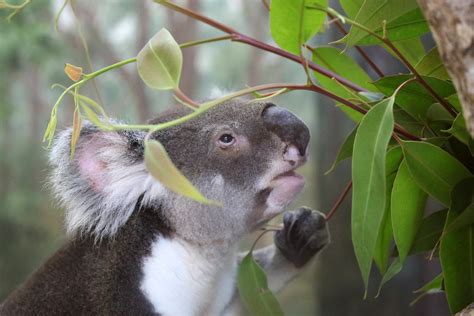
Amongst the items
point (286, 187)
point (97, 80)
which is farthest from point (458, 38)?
point (97, 80)

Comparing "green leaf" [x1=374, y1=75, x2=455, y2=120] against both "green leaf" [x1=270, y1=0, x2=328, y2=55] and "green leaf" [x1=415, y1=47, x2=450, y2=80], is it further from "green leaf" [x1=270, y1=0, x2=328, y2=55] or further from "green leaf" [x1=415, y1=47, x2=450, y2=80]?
"green leaf" [x1=270, y1=0, x2=328, y2=55]

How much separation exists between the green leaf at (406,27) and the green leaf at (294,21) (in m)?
0.16

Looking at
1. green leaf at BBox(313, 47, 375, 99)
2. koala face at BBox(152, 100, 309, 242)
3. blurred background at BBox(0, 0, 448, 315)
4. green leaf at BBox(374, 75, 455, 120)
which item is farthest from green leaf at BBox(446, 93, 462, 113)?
blurred background at BBox(0, 0, 448, 315)

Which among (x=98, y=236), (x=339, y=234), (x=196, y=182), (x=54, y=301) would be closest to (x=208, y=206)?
(x=196, y=182)

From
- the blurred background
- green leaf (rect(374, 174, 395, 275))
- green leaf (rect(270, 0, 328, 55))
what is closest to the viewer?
green leaf (rect(270, 0, 328, 55))

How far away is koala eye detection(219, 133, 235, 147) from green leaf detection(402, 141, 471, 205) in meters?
0.46

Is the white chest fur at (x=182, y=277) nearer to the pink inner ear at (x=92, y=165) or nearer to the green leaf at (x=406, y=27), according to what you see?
the pink inner ear at (x=92, y=165)

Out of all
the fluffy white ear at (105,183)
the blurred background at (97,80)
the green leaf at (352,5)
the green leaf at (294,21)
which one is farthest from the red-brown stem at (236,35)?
the blurred background at (97,80)

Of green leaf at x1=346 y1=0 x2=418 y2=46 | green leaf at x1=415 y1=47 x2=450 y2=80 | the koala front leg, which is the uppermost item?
green leaf at x1=346 y1=0 x2=418 y2=46

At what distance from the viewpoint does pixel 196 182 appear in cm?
149

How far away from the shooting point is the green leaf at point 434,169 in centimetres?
113

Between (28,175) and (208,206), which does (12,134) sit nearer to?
(28,175)

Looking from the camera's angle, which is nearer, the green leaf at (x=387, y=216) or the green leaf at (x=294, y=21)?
the green leaf at (x=294, y=21)

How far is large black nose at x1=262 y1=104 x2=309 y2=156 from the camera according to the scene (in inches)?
55.7
